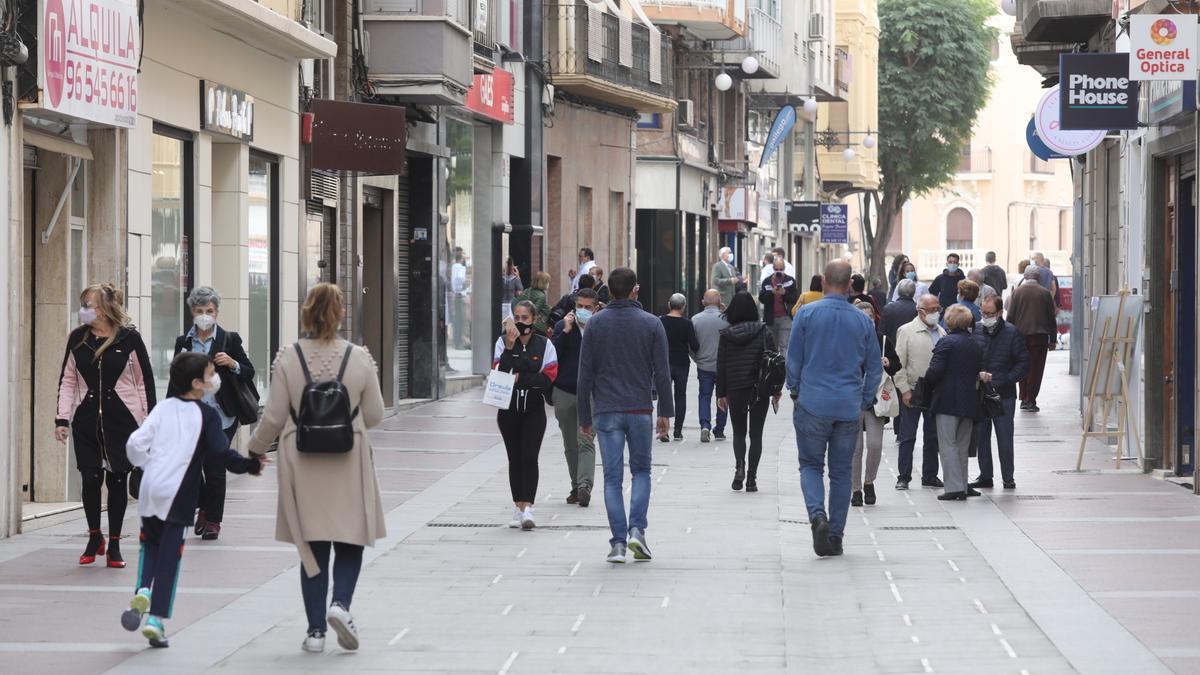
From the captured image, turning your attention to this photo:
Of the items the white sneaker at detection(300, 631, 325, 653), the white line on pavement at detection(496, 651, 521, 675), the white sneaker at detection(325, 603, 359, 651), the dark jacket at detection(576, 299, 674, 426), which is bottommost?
the white line on pavement at detection(496, 651, 521, 675)

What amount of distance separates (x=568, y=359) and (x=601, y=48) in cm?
2073

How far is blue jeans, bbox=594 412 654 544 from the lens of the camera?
12.9 m

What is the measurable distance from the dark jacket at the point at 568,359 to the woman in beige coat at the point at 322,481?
6.65m

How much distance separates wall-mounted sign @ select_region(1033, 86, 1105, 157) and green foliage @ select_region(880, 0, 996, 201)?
50090 millimetres

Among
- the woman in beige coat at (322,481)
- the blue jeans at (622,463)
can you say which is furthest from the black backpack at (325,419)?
the blue jeans at (622,463)

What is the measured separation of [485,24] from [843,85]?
36130mm

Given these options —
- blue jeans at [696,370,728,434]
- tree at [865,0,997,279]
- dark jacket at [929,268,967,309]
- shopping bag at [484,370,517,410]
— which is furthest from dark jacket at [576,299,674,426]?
tree at [865,0,997,279]

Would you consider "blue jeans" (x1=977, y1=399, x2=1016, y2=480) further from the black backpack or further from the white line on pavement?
the black backpack

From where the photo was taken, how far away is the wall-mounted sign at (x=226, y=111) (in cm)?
1920

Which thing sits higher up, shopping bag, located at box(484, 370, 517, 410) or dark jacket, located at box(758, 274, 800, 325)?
dark jacket, located at box(758, 274, 800, 325)

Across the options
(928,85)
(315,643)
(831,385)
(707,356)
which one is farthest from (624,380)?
(928,85)

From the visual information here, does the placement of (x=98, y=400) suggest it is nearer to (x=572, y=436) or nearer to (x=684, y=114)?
(x=572, y=436)

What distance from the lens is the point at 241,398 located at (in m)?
14.3

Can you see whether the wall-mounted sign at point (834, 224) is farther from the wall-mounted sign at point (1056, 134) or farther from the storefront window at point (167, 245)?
the storefront window at point (167, 245)
